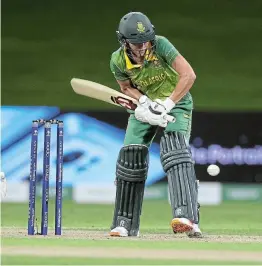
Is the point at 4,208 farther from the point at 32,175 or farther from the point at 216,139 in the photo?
the point at 32,175

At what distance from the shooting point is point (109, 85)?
1384 centimetres

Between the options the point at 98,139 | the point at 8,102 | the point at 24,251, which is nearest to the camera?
the point at 24,251

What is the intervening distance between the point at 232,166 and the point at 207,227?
3.48m

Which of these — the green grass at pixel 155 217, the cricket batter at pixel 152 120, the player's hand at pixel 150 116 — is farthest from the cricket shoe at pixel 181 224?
the green grass at pixel 155 217

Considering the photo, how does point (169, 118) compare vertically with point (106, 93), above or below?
below

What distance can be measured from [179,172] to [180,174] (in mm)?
14

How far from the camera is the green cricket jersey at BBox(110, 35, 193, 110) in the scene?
262 inches

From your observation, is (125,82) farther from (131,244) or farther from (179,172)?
(131,244)

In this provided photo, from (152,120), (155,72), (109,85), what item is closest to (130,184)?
(152,120)

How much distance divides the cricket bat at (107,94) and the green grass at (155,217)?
50.3 inches

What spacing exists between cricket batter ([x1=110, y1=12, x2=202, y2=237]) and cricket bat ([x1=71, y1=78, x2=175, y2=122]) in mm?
55

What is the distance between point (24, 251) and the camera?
17.8ft

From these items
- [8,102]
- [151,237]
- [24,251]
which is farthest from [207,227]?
[8,102]

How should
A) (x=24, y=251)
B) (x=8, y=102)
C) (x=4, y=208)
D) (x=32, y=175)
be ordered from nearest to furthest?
(x=24, y=251), (x=32, y=175), (x=4, y=208), (x=8, y=102)
